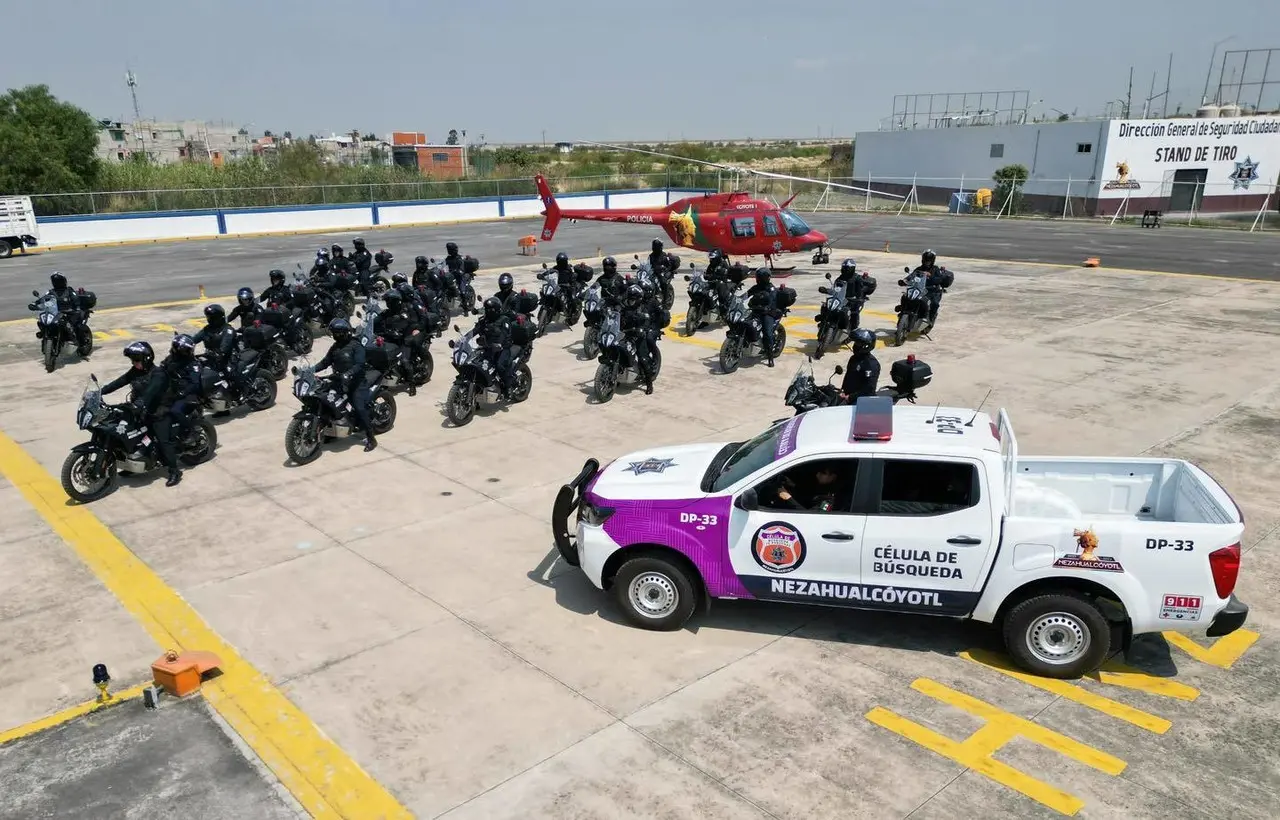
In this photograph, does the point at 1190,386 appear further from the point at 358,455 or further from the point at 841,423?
the point at 358,455

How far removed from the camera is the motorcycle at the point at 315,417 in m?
11.6

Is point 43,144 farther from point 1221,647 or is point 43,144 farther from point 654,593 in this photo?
point 1221,647

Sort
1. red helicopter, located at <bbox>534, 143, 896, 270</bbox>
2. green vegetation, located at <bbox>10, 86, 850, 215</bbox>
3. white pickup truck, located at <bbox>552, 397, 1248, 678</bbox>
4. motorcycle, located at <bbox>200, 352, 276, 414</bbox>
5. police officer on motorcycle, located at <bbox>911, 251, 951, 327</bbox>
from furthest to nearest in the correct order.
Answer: green vegetation, located at <bbox>10, 86, 850, 215</bbox> < red helicopter, located at <bbox>534, 143, 896, 270</bbox> < police officer on motorcycle, located at <bbox>911, 251, 951, 327</bbox> < motorcycle, located at <bbox>200, 352, 276, 414</bbox> < white pickup truck, located at <bbox>552, 397, 1248, 678</bbox>

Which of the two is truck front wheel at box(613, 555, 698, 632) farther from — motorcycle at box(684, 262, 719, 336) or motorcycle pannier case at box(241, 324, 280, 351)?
motorcycle at box(684, 262, 719, 336)

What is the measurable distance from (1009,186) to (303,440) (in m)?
51.6

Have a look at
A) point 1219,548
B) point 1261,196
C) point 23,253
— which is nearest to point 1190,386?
point 1219,548

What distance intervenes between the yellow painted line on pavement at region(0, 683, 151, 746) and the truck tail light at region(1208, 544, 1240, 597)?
8.03 metres

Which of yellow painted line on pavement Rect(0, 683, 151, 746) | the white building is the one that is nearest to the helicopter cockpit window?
yellow painted line on pavement Rect(0, 683, 151, 746)

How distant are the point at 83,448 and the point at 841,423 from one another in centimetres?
908

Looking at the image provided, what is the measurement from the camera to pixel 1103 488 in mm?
7613

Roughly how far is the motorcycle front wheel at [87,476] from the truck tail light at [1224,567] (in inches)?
455

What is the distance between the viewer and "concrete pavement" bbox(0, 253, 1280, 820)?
564 cm

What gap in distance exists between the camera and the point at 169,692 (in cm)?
663

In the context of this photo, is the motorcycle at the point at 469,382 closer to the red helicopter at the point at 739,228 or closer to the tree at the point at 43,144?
the red helicopter at the point at 739,228
